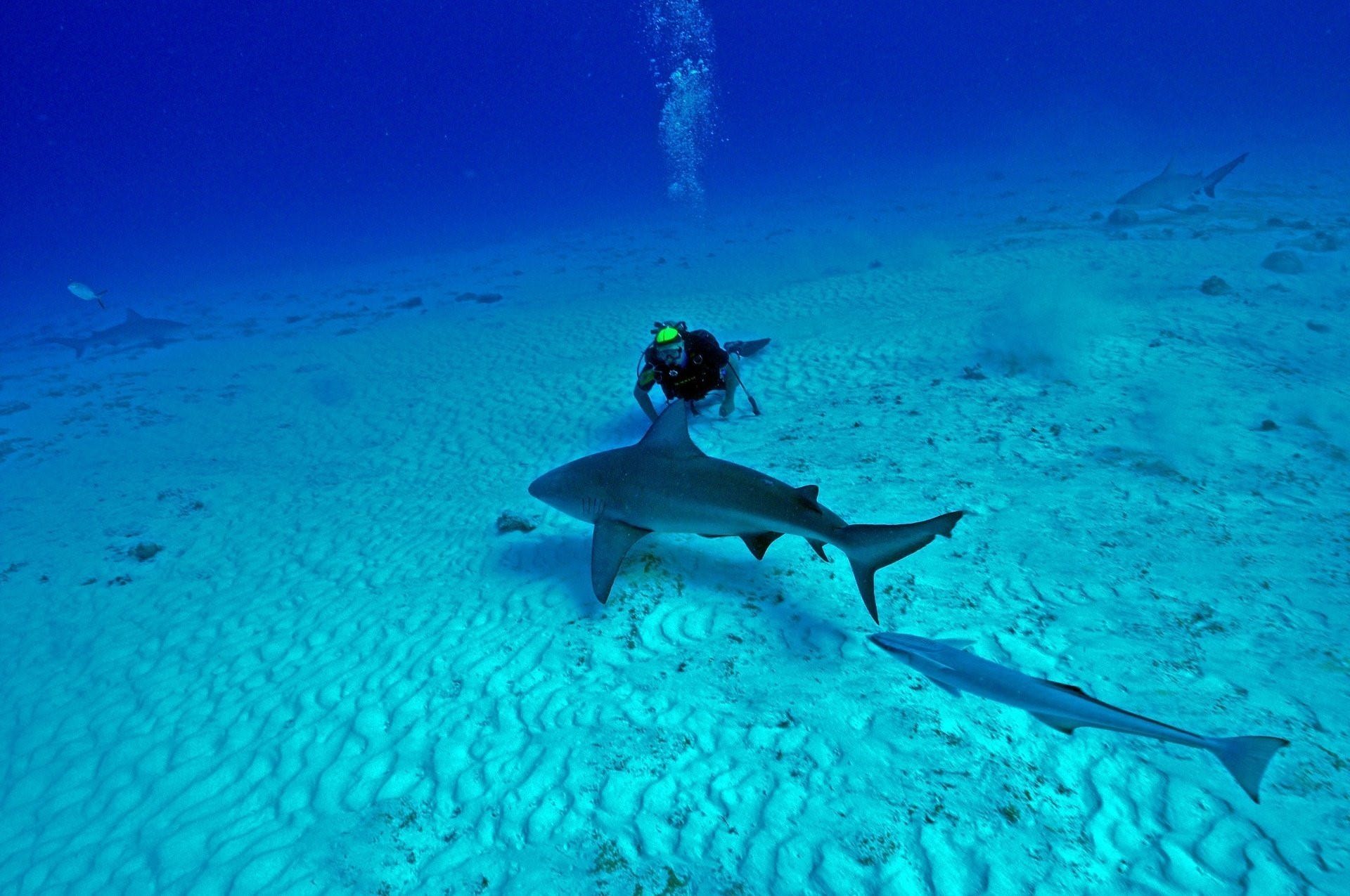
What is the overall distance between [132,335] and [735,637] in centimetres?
3254

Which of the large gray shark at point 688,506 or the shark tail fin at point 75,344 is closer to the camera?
the large gray shark at point 688,506

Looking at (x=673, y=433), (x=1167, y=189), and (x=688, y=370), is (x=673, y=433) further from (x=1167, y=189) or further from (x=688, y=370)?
(x=1167, y=189)

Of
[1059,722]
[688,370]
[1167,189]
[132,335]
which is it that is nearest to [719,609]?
[1059,722]

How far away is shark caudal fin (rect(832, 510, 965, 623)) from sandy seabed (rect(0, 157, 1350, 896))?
29.8 inches

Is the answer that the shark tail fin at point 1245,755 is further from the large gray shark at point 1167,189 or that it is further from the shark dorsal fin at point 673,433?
the large gray shark at point 1167,189

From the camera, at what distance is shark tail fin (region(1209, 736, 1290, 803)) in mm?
2643

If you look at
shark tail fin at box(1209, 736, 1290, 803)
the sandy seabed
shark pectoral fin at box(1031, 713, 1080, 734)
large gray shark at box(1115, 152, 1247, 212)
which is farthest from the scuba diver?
large gray shark at box(1115, 152, 1247, 212)

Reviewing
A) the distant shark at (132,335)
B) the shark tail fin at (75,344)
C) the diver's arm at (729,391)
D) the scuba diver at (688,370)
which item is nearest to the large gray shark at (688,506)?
the scuba diver at (688,370)

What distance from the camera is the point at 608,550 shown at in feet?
17.4

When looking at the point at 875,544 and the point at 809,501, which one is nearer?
the point at 875,544

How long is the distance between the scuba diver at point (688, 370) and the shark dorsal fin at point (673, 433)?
3.45m

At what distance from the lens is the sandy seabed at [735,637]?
3373 mm

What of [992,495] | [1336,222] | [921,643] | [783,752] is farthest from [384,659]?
[1336,222]

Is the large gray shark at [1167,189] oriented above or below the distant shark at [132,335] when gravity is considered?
above
